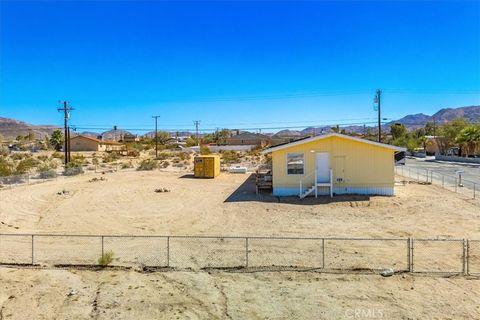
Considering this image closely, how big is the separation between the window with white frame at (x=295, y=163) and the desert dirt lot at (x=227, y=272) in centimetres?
215

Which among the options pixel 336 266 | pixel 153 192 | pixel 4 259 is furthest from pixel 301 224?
pixel 153 192

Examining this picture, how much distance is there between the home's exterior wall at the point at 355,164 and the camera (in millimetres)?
25464

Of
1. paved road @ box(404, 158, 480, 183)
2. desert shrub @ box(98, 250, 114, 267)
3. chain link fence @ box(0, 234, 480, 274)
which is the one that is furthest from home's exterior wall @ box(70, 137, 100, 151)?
desert shrub @ box(98, 250, 114, 267)

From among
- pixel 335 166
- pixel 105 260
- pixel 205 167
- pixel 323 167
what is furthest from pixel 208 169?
pixel 105 260

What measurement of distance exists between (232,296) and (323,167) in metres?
16.8

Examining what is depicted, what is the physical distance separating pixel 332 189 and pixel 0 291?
19026 mm

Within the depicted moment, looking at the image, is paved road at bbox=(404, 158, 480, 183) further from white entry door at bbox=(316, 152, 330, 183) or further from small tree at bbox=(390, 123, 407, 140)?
small tree at bbox=(390, 123, 407, 140)

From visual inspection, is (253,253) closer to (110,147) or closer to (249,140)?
(110,147)

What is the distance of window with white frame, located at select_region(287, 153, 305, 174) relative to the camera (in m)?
25.9

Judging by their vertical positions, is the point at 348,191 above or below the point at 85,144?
below

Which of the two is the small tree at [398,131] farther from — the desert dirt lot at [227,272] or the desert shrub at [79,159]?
the desert dirt lot at [227,272]

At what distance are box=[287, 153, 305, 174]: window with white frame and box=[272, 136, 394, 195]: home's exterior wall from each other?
0.84 feet

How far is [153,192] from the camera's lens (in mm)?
29156

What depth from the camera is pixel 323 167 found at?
25.9 meters
